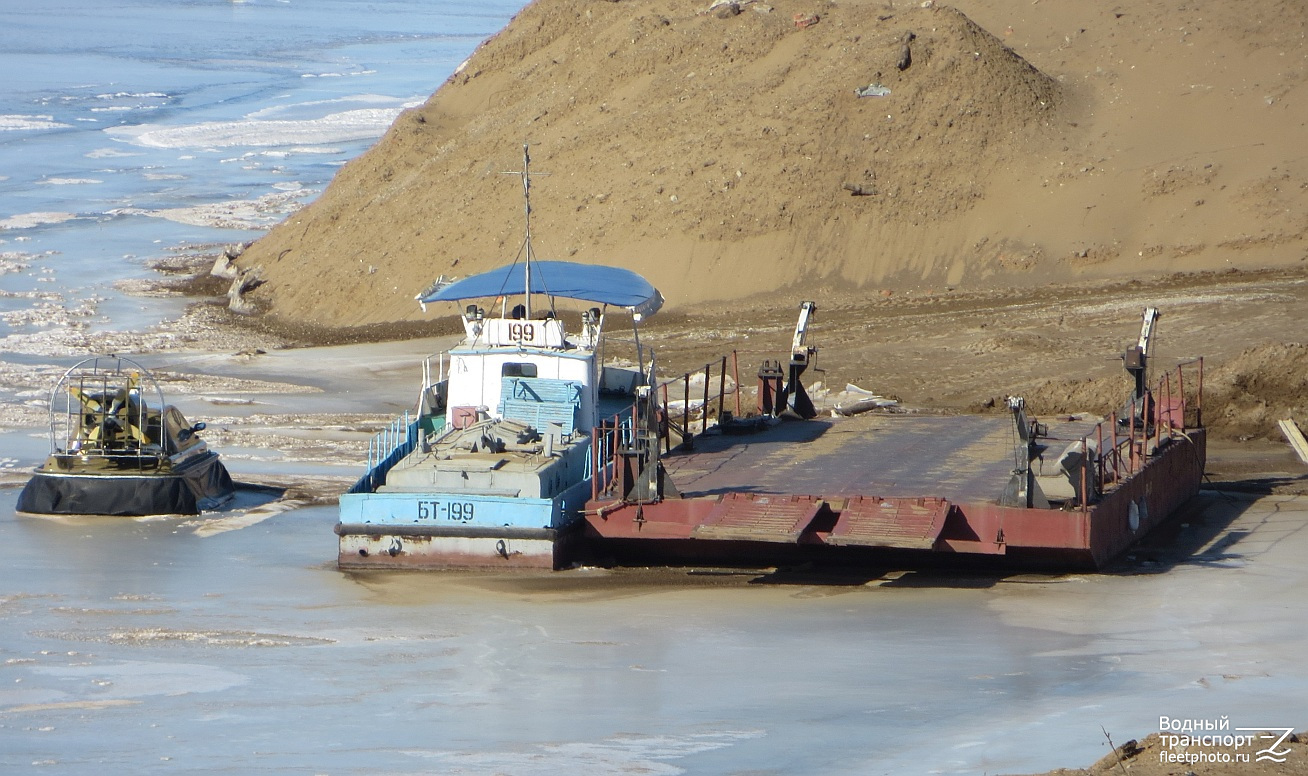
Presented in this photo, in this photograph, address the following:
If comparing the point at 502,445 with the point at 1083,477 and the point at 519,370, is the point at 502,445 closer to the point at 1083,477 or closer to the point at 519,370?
the point at 519,370

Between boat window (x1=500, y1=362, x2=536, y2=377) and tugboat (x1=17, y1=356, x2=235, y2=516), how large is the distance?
3.51m

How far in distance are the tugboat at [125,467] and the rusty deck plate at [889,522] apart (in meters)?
7.33

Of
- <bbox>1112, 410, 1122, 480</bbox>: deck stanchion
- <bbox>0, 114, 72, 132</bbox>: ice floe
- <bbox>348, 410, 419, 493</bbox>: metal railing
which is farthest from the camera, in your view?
<bbox>0, 114, 72, 132</bbox>: ice floe

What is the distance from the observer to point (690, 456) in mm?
18391

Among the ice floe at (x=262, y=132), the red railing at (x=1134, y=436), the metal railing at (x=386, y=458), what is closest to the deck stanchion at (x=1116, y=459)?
Answer: the red railing at (x=1134, y=436)

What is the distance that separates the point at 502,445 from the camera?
55.2ft

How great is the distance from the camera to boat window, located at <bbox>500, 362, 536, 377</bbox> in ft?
59.6

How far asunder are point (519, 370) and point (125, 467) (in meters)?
4.32

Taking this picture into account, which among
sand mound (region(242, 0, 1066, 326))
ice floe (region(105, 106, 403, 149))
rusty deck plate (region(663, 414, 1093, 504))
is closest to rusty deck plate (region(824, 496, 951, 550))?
rusty deck plate (region(663, 414, 1093, 504))

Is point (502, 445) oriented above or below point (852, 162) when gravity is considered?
below

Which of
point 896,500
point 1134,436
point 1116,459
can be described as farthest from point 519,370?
point 1134,436

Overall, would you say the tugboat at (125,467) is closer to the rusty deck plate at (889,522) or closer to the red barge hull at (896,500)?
the red barge hull at (896,500)

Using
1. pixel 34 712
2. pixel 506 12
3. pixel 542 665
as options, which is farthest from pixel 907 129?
pixel 506 12

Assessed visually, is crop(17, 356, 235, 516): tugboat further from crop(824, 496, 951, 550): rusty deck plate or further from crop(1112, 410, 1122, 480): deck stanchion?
crop(1112, 410, 1122, 480): deck stanchion
